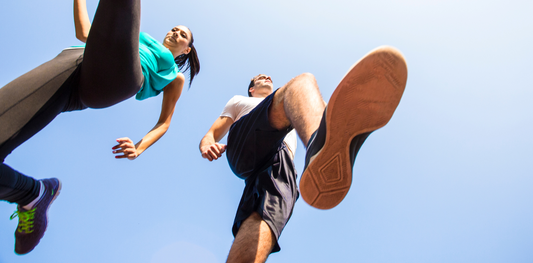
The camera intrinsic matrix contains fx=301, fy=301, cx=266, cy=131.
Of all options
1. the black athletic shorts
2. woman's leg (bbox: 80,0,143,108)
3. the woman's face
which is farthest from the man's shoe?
the woman's face

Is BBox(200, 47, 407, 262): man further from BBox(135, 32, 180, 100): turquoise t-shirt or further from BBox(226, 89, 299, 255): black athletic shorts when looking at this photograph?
BBox(135, 32, 180, 100): turquoise t-shirt

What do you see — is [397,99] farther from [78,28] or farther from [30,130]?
[78,28]

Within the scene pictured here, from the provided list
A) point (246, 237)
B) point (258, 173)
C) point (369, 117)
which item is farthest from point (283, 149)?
point (369, 117)

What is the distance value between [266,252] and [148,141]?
0.96 metres

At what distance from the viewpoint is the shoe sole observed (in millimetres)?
1084

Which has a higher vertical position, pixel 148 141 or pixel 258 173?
pixel 148 141

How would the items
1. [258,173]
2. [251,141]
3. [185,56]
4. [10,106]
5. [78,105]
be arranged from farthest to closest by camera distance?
[185,56]
[258,173]
[251,141]
[78,105]
[10,106]

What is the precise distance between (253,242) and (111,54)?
3.66ft

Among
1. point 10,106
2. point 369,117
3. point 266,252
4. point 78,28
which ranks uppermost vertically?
point 78,28

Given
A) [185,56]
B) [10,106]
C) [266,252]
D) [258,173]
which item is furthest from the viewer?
[185,56]

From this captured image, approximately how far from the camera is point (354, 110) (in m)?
1.12

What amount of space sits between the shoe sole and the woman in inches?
33.3

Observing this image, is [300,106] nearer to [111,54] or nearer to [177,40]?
[111,54]

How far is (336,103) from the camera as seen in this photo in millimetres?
1108
